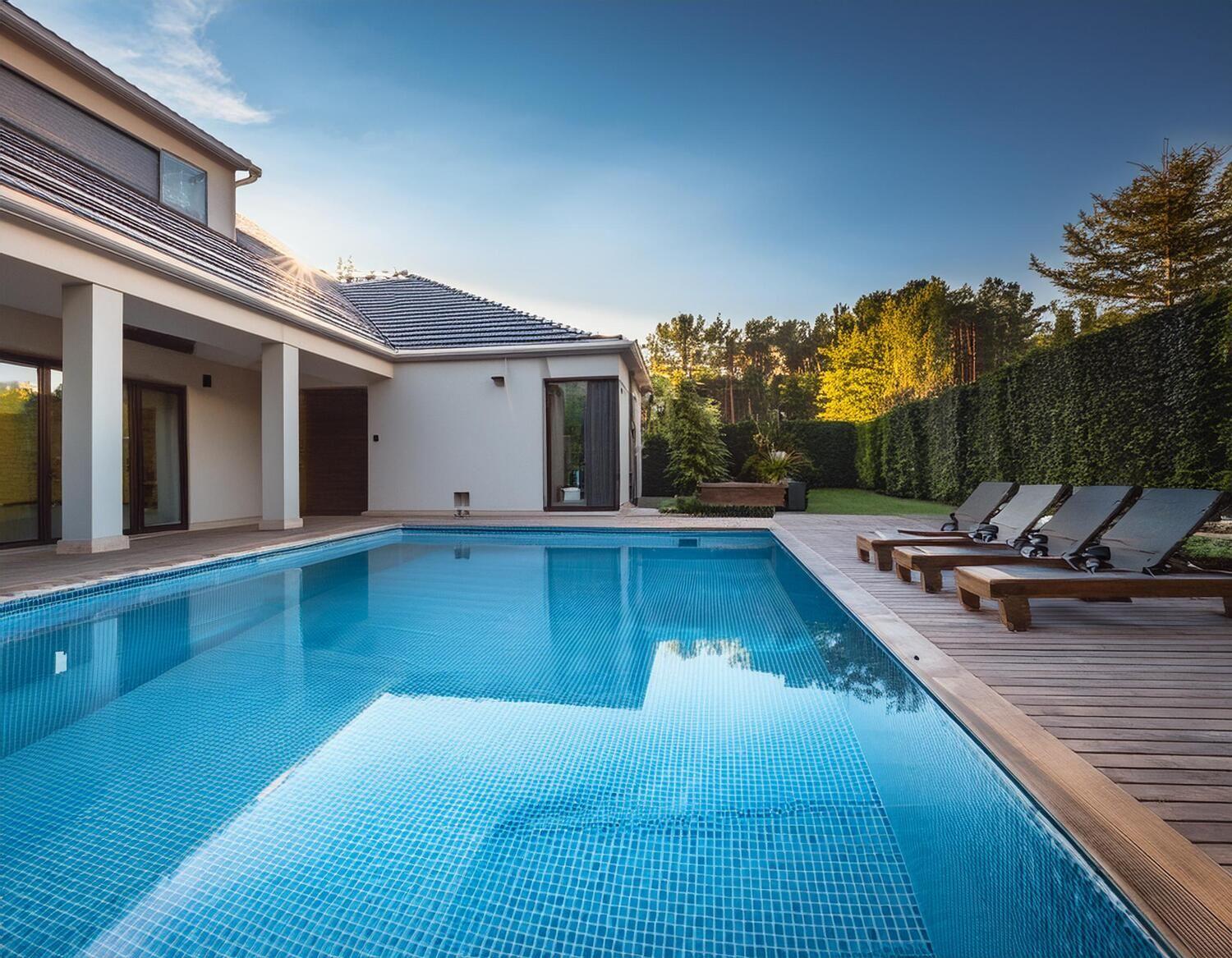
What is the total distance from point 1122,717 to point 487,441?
1133 cm

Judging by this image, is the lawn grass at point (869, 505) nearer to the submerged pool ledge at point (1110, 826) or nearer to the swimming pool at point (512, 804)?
the swimming pool at point (512, 804)

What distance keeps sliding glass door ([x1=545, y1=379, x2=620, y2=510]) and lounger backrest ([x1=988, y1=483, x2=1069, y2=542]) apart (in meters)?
7.40

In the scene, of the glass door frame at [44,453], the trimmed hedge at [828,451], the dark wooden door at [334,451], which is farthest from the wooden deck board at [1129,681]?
the trimmed hedge at [828,451]

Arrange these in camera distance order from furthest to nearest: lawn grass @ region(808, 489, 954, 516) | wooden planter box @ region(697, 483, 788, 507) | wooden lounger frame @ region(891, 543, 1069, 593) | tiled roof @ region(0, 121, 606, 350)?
wooden planter box @ region(697, 483, 788, 507)
lawn grass @ region(808, 489, 954, 516)
tiled roof @ region(0, 121, 606, 350)
wooden lounger frame @ region(891, 543, 1069, 593)

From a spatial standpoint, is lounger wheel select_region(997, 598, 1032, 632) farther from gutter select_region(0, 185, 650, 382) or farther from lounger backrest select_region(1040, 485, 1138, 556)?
gutter select_region(0, 185, 650, 382)

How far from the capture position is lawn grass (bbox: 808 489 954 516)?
12.8 metres

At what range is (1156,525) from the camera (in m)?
4.62

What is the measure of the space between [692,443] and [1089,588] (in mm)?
10894

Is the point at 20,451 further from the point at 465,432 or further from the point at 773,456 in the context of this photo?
the point at 773,456

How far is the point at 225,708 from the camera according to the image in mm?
3453

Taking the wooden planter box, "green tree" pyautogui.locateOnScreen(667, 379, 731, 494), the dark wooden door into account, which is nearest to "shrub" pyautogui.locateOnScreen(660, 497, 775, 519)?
the wooden planter box

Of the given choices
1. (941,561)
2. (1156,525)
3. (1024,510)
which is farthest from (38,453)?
(1156,525)

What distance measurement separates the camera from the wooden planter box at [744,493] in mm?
13383

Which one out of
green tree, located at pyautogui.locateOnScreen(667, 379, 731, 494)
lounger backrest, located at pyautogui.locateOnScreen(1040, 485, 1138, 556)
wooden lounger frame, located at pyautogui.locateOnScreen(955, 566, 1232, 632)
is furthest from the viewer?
green tree, located at pyautogui.locateOnScreen(667, 379, 731, 494)
